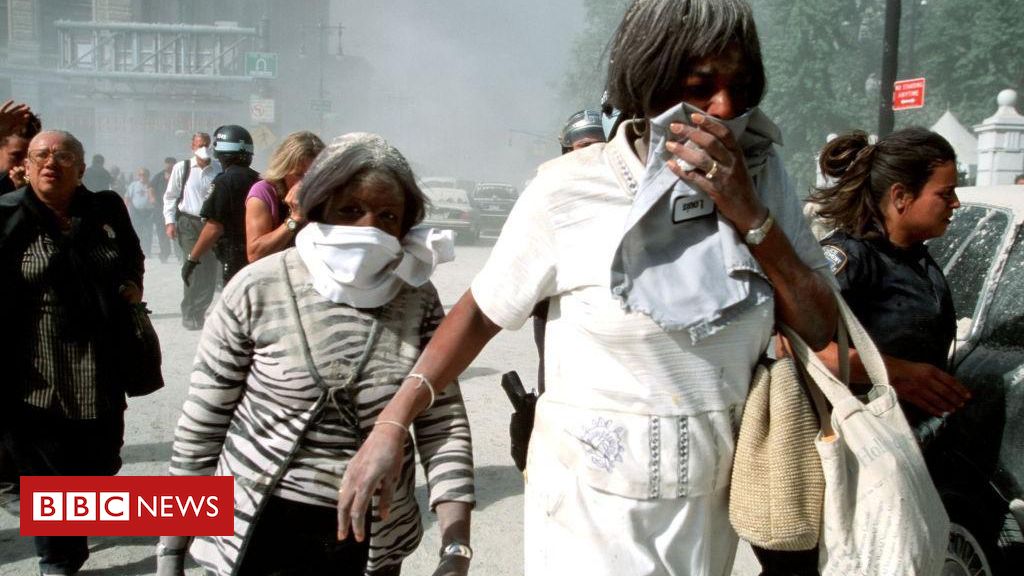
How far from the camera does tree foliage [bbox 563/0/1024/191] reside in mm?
44531

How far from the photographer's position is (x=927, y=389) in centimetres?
297

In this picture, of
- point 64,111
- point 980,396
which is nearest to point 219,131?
point 980,396

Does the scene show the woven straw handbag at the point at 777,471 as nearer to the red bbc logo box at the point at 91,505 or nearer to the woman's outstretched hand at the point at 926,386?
the woman's outstretched hand at the point at 926,386

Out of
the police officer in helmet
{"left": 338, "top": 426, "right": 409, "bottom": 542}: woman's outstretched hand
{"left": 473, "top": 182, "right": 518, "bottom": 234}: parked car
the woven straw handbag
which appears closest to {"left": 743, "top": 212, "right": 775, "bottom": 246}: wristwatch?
the woven straw handbag

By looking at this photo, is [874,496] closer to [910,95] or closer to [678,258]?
[678,258]

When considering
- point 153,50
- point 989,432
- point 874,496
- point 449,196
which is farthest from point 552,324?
point 153,50

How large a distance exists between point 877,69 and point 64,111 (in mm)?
42131

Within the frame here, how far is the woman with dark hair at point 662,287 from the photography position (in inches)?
69.2

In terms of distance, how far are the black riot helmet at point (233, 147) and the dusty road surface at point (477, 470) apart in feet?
6.25

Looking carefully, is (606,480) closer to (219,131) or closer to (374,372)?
(374,372)

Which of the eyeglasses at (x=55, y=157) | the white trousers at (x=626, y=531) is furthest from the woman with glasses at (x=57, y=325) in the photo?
the white trousers at (x=626, y=531)

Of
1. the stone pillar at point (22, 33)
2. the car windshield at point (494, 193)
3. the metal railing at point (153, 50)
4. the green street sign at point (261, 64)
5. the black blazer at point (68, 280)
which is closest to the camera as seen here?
the black blazer at point (68, 280)

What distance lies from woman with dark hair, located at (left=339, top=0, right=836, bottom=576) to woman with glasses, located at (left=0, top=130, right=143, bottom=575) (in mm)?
2952

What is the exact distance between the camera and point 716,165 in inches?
67.4
